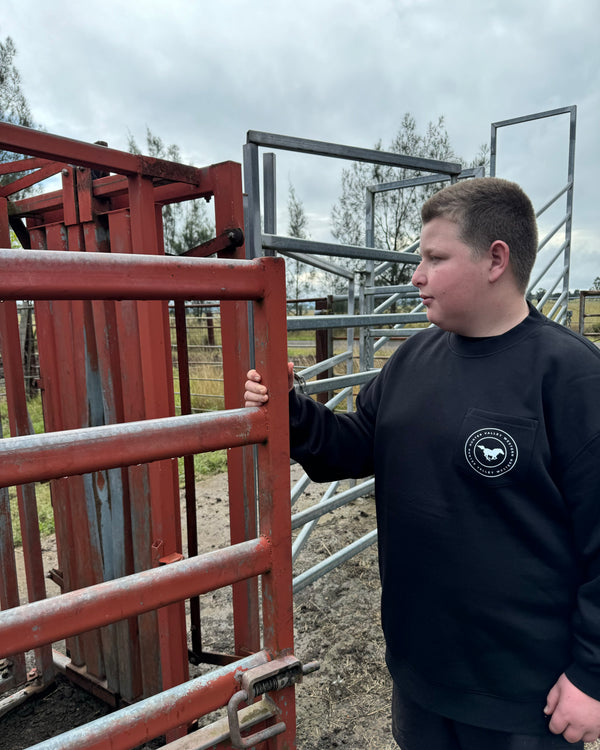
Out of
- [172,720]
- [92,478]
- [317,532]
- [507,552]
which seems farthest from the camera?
[317,532]

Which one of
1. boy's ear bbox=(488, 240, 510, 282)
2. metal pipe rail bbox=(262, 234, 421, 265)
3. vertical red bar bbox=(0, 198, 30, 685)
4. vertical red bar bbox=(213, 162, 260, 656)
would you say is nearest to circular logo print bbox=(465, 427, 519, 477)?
boy's ear bbox=(488, 240, 510, 282)

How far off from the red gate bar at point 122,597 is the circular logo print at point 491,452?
0.49 meters

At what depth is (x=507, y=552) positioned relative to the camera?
115 centimetres

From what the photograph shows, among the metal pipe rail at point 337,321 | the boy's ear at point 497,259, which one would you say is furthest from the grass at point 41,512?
the boy's ear at point 497,259

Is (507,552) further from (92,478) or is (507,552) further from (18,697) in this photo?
(18,697)

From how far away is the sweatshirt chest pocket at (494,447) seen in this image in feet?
3.67

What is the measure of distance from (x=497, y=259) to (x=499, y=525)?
0.60 m

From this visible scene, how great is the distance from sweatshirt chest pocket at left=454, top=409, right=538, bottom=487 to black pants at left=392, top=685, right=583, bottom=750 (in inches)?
22.9

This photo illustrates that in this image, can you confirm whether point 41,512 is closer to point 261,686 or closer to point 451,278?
point 261,686

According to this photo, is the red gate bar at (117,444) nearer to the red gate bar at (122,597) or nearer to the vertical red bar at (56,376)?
the red gate bar at (122,597)

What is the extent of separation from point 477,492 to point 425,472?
0.13 meters

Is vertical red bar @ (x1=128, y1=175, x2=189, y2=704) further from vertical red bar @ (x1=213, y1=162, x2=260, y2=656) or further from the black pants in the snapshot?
the black pants

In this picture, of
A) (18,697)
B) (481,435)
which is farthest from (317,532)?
(481,435)

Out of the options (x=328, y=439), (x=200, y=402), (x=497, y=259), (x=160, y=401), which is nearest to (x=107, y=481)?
(x=160, y=401)
